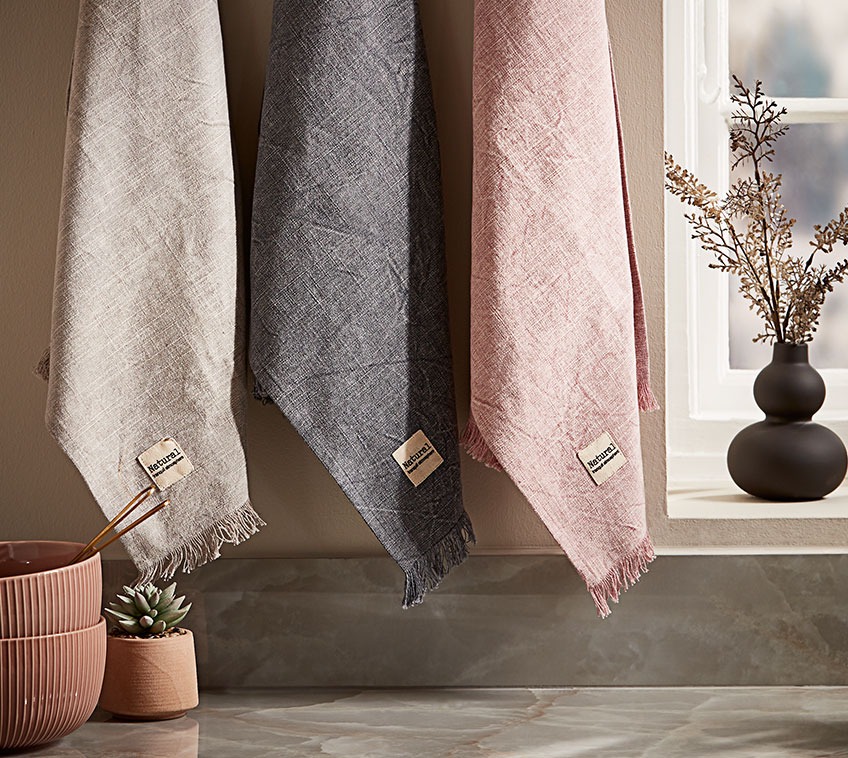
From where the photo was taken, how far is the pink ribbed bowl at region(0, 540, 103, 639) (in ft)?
2.96

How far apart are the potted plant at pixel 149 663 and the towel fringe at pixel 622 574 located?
409 millimetres

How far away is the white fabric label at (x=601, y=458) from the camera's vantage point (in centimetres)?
104

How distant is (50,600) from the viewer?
92 cm

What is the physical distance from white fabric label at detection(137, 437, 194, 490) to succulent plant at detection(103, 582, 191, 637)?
0.11 m

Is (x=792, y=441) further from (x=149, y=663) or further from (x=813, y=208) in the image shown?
(x=149, y=663)

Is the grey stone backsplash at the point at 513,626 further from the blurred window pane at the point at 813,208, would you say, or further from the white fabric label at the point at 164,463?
the blurred window pane at the point at 813,208

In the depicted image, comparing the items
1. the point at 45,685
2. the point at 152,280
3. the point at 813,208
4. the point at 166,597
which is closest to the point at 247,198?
the point at 152,280

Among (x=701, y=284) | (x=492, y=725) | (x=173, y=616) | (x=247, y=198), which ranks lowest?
(x=492, y=725)

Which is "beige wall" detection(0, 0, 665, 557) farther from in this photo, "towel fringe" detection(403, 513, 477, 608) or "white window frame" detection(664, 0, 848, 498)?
"white window frame" detection(664, 0, 848, 498)

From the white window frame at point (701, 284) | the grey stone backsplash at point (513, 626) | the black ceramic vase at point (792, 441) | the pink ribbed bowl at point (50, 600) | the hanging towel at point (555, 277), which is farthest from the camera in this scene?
the white window frame at point (701, 284)

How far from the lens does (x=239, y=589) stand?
3.72 feet

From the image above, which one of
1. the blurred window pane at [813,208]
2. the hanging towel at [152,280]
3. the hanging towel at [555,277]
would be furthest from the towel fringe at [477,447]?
the blurred window pane at [813,208]

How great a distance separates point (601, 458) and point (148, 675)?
49 cm

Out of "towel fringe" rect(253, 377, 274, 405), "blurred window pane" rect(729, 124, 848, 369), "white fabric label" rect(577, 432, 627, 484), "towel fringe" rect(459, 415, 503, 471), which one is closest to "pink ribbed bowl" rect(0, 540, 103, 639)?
"towel fringe" rect(253, 377, 274, 405)
